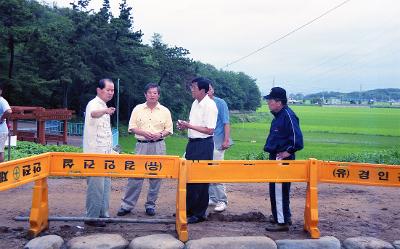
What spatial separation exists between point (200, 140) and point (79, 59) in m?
24.4

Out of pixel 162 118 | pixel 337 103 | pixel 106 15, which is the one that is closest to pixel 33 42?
pixel 106 15

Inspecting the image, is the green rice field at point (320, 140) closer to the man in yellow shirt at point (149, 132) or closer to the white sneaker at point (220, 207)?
the white sneaker at point (220, 207)

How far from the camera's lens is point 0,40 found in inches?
977

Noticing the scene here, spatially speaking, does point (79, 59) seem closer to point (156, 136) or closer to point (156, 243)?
point (156, 136)

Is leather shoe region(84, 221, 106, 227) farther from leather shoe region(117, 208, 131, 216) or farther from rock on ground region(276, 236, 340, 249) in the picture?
rock on ground region(276, 236, 340, 249)

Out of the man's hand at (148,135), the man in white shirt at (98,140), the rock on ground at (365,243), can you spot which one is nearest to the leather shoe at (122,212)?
the man in white shirt at (98,140)

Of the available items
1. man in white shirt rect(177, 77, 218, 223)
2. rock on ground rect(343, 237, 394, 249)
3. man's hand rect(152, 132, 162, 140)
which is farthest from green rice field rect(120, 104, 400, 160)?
rock on ground rect(343, 237, 394, 249)

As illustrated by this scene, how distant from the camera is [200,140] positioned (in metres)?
6.00

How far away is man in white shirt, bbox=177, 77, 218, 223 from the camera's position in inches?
233

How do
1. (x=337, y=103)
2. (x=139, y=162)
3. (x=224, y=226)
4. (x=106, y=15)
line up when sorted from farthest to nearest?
(x=337, y=103) → (x=106, y=15) → (x=224, y=226) → (x=139, y=162)

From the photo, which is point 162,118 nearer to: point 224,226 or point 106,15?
point 224,226

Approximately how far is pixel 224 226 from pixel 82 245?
181 cm

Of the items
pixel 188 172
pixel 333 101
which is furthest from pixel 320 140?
pixel 333 101

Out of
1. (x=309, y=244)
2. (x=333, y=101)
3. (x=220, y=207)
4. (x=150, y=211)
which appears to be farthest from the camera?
(x=333, y=101)
